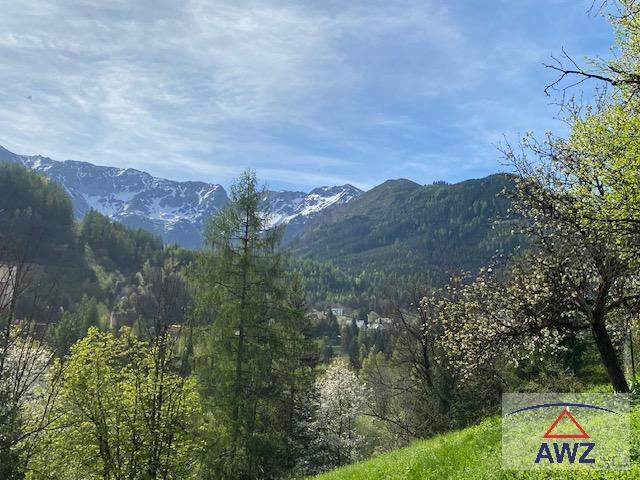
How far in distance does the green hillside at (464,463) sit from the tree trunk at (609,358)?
3280 millimetres

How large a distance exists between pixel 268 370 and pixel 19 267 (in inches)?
721

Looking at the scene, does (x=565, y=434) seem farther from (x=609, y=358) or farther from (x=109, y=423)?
(x=109, y=423)

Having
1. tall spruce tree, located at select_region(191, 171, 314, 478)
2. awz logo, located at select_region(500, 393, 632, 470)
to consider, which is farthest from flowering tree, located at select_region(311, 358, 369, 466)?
awz logo, located at select_region(500, 393, 632, 470)

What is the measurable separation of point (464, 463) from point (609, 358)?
6799 millimetres

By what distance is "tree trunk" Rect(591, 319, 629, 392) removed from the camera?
47.3 feet

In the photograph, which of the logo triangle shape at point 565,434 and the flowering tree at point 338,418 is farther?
the flowering tree at point 338,418

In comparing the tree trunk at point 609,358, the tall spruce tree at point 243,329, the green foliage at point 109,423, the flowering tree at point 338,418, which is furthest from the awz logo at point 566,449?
the flowering tree at point 338,418

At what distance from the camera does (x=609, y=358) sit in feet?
48.2

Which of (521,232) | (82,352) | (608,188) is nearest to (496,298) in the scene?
(521,232)

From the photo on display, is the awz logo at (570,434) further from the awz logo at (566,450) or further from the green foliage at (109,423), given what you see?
the green foliage at (109,423)

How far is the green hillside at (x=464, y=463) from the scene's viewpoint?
29.7 feet

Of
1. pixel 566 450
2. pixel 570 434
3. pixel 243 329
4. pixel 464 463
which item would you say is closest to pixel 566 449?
pixel 566 450

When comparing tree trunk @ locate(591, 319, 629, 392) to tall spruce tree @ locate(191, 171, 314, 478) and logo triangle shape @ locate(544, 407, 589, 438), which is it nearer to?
logo triangle shape @ locate(544, 407, 589, 438)

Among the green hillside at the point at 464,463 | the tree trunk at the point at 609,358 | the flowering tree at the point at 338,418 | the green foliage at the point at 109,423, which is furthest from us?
the flowering tree at the point at 338,418
